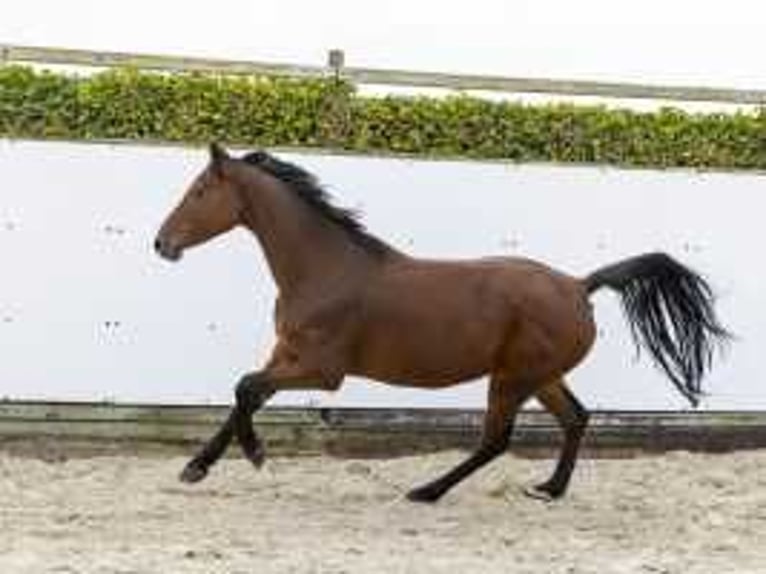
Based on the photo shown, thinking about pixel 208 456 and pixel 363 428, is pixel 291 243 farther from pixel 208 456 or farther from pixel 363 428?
pixel 363 428

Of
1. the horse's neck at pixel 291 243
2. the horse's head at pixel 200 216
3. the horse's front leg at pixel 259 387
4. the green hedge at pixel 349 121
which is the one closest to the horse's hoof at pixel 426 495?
the horse's front leg at pixel 259 387

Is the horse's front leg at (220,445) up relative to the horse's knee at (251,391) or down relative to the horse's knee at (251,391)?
down

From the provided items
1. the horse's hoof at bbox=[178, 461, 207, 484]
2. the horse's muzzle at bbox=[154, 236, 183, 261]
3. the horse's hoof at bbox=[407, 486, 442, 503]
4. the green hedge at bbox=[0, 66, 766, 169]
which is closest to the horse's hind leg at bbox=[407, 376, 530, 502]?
the horse's hoof at bbox=[407, 486, 442, 503]

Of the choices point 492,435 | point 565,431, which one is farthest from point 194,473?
point 565,431

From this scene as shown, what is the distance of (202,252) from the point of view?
385 inches

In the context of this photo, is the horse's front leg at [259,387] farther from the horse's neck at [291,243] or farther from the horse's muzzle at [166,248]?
the horse's muzzle at [166,248]

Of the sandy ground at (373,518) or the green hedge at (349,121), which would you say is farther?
the green hedge at (349,121)

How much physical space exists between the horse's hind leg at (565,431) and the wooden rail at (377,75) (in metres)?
2.23

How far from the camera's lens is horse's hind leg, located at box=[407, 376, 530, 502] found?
8.58 metres

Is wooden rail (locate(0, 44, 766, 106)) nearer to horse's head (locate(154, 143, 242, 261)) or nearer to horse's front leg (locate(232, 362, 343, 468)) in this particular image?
horse's head (locate(154, 143, 242, 261))

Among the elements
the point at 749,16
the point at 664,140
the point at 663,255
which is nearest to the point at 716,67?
the point at 749,16

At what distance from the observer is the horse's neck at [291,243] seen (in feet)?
28.1

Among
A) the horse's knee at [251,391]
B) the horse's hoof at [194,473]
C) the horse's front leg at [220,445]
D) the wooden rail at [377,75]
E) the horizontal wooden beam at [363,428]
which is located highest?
the wooden rail at [377,75]

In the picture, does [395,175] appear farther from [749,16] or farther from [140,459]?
[749,16]
